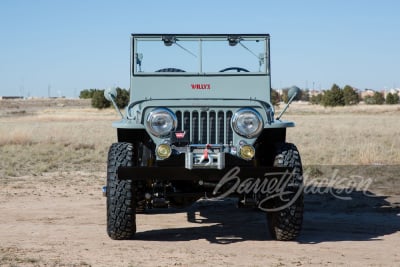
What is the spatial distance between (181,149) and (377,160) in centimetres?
1092

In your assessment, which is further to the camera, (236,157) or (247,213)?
(247,213)

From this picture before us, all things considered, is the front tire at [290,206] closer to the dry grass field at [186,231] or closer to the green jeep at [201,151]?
the green jeep at [201,151]

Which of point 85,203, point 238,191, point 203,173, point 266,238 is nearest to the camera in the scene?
point 203,173

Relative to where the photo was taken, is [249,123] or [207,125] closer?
[249,123]

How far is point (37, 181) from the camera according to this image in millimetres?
14641

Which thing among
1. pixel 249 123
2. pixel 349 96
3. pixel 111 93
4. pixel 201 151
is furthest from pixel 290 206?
pixel 349 96

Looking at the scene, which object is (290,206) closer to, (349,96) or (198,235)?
(198,235)

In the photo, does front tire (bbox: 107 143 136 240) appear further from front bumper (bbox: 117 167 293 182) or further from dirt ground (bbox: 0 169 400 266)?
front bumper (bbox: 117 167 293 182)

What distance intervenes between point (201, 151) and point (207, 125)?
49 cm

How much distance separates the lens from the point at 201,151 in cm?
739

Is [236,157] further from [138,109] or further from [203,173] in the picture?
[138,109]

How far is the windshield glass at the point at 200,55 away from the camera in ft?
29.2

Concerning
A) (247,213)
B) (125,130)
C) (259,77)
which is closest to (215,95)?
(259,77)

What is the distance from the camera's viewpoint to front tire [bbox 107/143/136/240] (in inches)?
295
